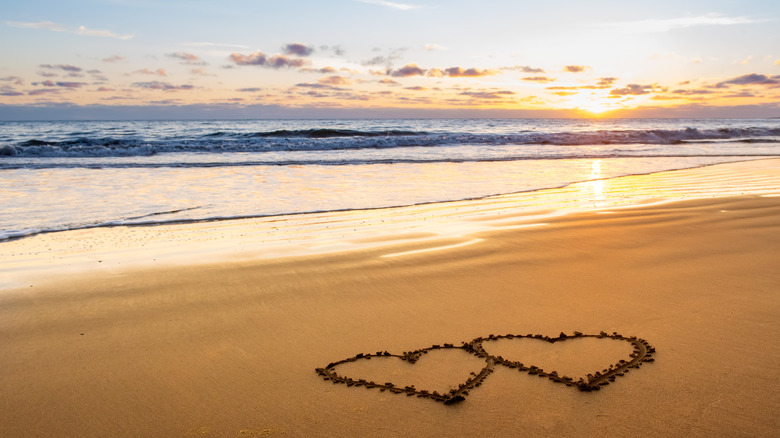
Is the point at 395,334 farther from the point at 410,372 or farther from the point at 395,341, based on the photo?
the point at 410,372

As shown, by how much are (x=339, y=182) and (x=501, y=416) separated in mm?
10335

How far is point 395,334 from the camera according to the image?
3.41 m

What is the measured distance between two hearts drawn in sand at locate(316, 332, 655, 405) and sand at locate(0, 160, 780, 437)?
0.04 m

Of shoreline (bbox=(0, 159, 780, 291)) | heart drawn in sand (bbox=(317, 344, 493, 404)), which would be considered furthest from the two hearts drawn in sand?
shoreline (bbox=(0, 159, 780, 291))

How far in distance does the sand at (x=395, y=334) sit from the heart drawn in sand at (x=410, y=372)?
2cm

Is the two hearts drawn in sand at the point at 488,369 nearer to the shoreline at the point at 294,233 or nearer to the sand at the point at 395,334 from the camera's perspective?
the sand at the point at 395,334

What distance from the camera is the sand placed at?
96.9 inches

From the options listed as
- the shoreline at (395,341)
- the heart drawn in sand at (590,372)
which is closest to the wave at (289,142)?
the shoreline at (395,341)

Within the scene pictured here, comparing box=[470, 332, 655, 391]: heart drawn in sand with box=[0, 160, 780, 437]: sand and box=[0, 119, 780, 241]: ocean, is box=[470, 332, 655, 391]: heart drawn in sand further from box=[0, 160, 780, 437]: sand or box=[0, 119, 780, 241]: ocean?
box=[0, 119, 780, 241]: ocean

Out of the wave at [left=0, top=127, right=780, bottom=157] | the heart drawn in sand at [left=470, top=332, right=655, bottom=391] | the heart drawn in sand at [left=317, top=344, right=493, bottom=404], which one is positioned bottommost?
the heart drawn in sand at [left=317, top=344, right=493, bottom=404]

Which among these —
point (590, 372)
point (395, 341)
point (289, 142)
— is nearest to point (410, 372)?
point (395, 341)

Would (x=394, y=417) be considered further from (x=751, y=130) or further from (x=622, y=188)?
(x=751, y=130)

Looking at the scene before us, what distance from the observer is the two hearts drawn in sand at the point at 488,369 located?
8.75 feet

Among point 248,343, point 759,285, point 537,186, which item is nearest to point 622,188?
point 537,186
